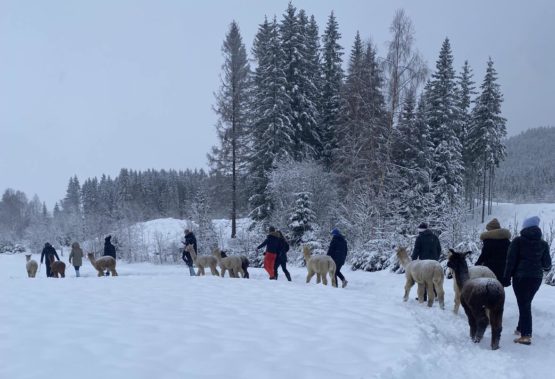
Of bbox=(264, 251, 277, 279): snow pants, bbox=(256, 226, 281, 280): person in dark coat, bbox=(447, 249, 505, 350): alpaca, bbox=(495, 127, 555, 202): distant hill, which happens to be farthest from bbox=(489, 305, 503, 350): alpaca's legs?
bbox=(495, 127, 555, 202): distant hill

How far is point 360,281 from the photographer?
41.9 ft

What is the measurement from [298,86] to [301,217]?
10306mm

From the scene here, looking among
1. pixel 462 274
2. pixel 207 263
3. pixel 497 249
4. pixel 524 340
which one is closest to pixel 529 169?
pixel 207 263

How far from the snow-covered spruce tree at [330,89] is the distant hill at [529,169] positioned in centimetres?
3837

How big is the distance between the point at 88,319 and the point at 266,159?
64.3 ft

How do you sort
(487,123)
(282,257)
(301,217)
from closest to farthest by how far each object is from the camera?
1. (282,257)
2. (301,217)
3. (487,123)

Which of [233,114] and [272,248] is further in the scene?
[233,114]

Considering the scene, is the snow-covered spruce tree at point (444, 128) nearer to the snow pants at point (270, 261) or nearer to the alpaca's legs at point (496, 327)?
the snow pants at point (270, 261)

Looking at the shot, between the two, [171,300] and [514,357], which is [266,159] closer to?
[171,300]

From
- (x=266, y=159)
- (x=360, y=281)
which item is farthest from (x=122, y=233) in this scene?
(x=360, y=281)

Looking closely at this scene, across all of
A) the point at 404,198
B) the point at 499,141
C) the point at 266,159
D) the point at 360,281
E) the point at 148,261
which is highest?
the point at 499,141

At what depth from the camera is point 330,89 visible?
96.5ft

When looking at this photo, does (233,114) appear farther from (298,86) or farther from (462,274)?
(462,274)

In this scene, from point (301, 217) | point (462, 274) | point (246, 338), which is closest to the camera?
point (246, 338)
